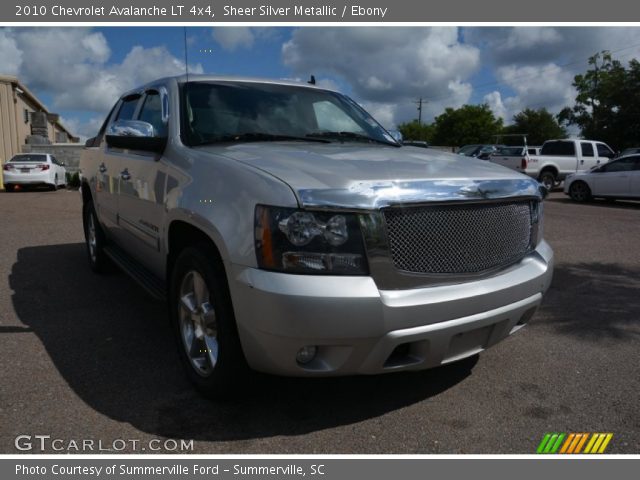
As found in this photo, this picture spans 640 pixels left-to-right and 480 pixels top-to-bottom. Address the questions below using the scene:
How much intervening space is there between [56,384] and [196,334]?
36.6 inches

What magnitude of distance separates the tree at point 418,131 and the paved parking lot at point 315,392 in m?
99.6

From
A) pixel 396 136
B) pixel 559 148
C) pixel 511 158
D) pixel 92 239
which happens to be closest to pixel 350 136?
pixel 396 136

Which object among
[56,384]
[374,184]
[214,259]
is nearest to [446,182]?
[374,184]

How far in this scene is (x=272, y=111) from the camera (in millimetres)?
4004

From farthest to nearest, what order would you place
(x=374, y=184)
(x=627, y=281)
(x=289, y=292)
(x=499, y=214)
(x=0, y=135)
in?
(x=0, y=135)
(x=627, y=281)
(x=499, y=214)
(x=374, y=184)
(x=289, y=292)

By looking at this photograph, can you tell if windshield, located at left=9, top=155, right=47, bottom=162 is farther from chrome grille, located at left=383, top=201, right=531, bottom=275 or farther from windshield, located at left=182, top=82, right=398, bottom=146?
chrome grille, located at left=383, top=201, right=531, bottom=275

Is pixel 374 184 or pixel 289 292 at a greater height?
pixel 374 184

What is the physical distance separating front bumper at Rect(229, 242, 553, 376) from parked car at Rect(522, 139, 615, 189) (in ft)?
58.1

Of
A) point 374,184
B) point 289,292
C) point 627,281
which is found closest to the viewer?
point 289,292

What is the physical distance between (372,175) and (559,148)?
19.8 m

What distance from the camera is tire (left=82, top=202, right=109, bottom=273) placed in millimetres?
5695

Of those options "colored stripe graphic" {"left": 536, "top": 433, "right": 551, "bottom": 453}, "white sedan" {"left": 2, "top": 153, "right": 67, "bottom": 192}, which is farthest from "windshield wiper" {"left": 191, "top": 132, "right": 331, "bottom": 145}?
"white sedan" {"left": 2, "top": 153, "right": 67, "bottom": 192}
